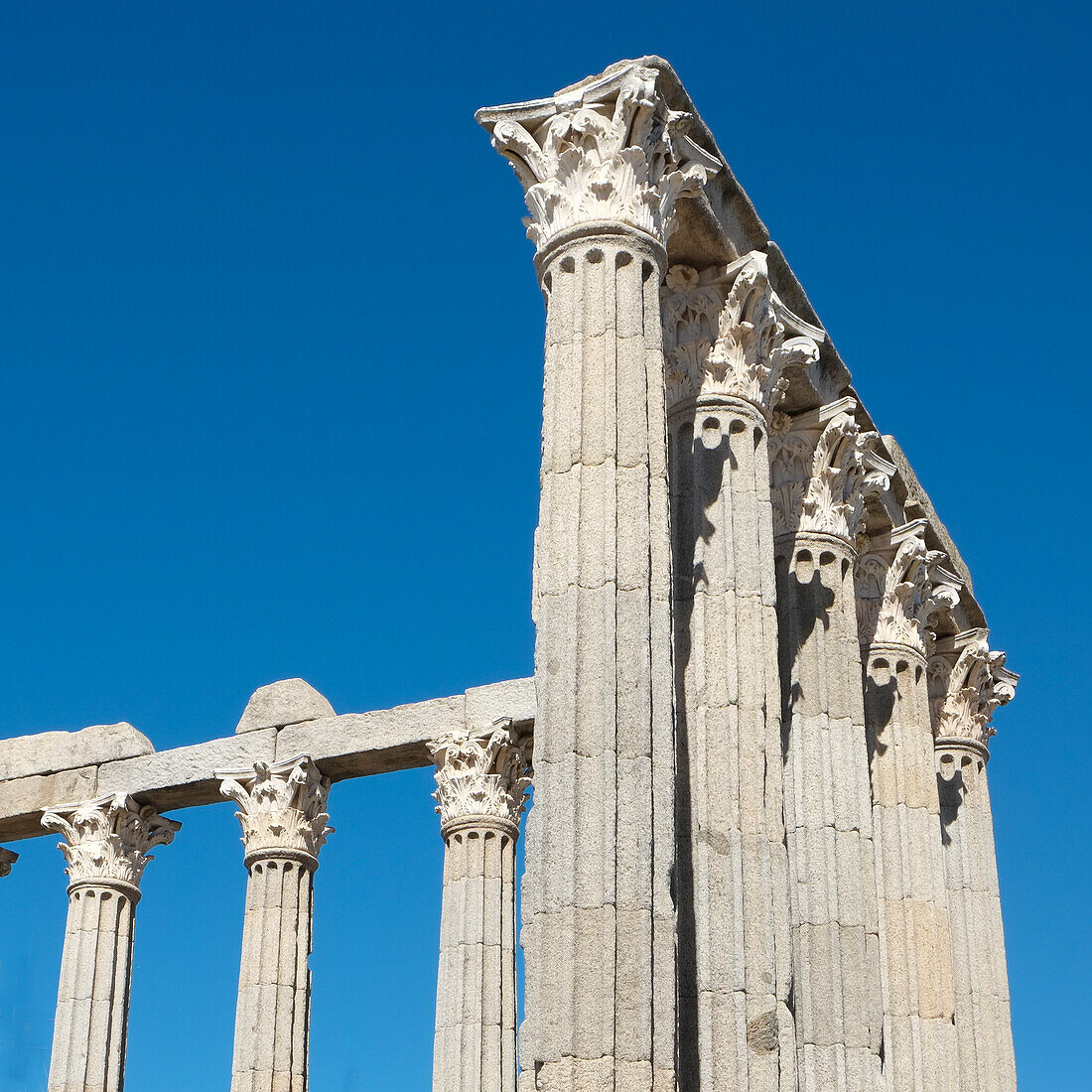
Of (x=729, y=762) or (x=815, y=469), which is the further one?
(x=815, y=469)

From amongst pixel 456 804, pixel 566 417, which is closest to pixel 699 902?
pixel 566 417

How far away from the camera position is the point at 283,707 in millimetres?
32750

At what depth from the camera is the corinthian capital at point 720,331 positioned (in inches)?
963

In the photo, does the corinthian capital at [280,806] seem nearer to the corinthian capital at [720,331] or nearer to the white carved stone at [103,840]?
the white carved stone at [103,840]

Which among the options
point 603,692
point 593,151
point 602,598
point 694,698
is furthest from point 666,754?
point 593,151

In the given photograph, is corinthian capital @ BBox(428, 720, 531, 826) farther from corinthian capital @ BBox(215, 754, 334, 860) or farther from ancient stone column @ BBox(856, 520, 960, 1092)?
ancient stone column @ BBox(856, 520, 960, 1092)

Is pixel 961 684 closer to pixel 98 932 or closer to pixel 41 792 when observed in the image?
pixel 98 932

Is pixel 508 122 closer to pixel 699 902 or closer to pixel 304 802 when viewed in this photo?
pixel 699 902

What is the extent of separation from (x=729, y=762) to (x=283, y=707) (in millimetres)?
12786

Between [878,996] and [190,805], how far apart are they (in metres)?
13.4

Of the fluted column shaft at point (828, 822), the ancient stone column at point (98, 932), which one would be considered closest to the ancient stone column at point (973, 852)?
the fluted column shaft at point (828, 822)

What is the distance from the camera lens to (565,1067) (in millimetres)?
16844

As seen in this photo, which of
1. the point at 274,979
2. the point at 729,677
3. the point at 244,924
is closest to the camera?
the point at 729,677

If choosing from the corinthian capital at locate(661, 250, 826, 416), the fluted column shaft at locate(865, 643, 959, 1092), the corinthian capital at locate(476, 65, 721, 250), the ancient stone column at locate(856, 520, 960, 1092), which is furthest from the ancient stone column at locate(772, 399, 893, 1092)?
the corinthian capital at locate(476, 65, 721, 250)
